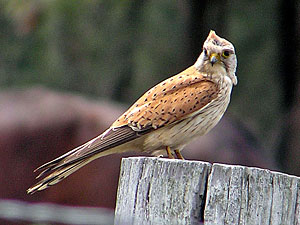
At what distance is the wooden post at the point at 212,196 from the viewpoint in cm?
285

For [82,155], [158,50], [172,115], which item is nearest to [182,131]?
[172,115]

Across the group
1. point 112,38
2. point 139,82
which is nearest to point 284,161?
point 139,82

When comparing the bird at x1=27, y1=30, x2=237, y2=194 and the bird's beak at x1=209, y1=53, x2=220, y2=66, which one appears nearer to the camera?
the bird at x1=27, y1=30, x2=237, y2=194

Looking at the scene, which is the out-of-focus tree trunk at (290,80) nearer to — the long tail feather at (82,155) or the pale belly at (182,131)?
the pale belly at (182,131)

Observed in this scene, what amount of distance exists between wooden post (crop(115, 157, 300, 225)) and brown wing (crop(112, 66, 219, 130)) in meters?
1.46

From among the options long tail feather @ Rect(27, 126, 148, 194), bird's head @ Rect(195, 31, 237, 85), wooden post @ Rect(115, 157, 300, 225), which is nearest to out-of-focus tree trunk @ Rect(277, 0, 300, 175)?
bird's head @ Rect(195, 31, 237, 85)

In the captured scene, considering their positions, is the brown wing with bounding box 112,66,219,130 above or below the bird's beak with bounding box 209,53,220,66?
below

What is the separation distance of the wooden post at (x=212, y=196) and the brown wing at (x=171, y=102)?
1.46m

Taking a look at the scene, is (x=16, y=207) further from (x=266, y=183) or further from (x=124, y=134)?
(x=124, y=134)

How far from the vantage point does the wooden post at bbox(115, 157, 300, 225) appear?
9.34ft

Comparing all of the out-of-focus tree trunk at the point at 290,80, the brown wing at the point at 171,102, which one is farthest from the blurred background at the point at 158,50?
the brown wing at the point at 171,102

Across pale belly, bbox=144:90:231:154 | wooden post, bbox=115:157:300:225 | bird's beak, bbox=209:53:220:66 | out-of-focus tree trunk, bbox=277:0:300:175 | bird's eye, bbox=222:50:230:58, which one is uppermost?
out-of-focus tree trunk, bbox=277:0:300:175

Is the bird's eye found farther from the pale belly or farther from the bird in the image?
the pale belly

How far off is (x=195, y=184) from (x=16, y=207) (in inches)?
29.0
